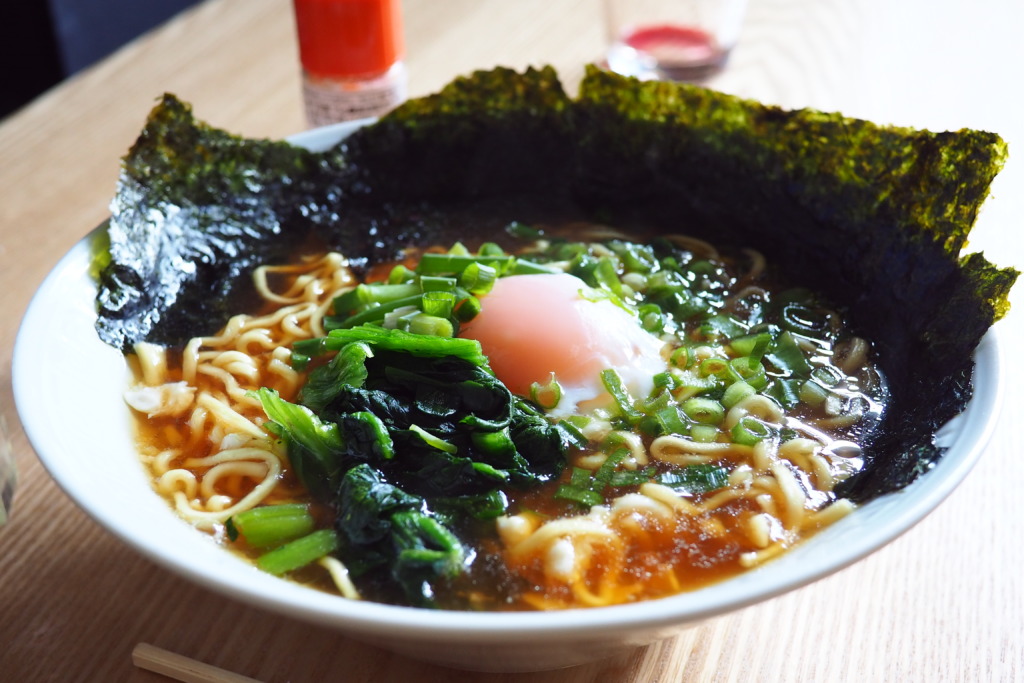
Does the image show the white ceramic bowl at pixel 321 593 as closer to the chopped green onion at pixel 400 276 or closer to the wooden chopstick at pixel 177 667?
the wooden chopstick at pixel 177 667

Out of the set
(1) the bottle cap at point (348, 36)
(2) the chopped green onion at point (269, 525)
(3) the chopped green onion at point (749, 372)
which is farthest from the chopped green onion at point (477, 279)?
(1) the bottle cap at point (348, 36)

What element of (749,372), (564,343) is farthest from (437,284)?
(749,372)

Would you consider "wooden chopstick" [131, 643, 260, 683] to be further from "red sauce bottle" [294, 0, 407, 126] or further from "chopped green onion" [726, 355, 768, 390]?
"red sauce bottle" [294, 0, 407, 126]

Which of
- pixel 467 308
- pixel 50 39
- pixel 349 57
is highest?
pixel 349 57

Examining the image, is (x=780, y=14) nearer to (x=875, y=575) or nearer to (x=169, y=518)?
(x=875, y=575)

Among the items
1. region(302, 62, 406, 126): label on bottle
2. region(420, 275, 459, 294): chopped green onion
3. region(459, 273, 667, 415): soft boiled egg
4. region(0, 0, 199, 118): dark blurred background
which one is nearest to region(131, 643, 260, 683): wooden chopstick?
region(459, 273, 667, 415): soft boiled egg

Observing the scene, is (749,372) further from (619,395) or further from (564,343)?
(564,343)
